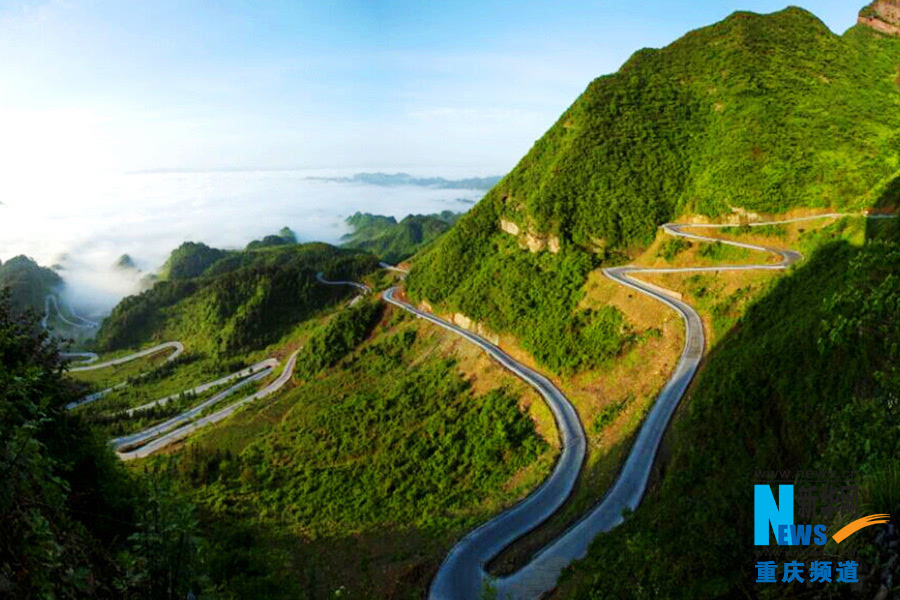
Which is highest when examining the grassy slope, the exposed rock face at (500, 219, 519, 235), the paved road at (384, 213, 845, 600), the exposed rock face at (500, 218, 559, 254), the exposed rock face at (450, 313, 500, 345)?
the exposed rock face at (500, 219, 519, 235)

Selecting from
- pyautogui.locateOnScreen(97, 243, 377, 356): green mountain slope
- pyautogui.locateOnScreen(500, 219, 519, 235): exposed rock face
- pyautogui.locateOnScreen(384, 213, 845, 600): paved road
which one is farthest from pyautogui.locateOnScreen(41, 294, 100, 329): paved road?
pyautogui.locateOnScreen(384, 213, 845, 600): paved road

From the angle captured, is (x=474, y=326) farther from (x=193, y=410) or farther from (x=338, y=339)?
(x=193, y=410)

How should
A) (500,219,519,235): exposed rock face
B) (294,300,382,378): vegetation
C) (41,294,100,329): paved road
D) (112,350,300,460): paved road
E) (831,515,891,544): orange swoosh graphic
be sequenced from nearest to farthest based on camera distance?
(831,515,891,544): orange swoosh graphic → (500,219,519,235): exposed rock face → (112,350,300,460): paved road → (294,300,382,378): vegetation → (41,294,100,329): paved road

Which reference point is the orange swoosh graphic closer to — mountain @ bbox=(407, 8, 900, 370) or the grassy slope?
the grassy slope

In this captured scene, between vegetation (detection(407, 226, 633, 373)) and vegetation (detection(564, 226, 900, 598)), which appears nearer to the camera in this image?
vegetation (detection(564, 226, 900, 598))

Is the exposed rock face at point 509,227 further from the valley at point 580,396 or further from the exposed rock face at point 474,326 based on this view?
the exposed rock face at point 474,326

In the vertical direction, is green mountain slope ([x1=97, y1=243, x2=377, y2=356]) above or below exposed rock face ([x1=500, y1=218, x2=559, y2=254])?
below

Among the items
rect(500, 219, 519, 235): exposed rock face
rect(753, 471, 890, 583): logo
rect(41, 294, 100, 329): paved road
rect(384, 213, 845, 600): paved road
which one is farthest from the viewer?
rect(41, 294, 100, 329): paved road

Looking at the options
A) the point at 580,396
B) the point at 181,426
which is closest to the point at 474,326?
the point at 580,396
